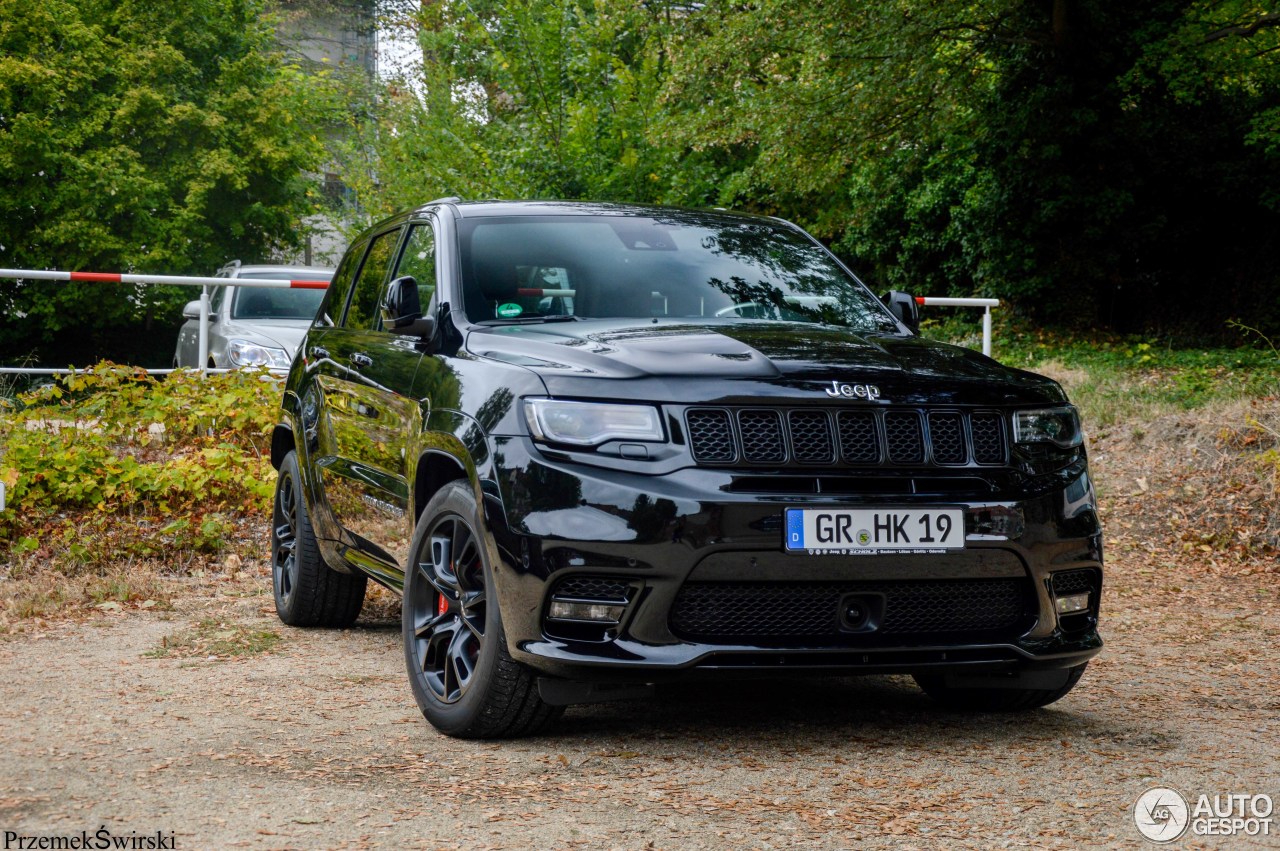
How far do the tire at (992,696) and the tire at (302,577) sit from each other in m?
2.63

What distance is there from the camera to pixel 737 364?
4.48 meters

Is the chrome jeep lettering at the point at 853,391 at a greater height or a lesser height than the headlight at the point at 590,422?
greater

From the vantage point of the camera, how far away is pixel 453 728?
4652 mm

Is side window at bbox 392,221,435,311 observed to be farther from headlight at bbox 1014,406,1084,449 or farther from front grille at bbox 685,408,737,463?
headlight at bbox 1014,406,1084,449

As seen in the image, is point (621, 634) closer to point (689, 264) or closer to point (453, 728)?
point (453, 728)

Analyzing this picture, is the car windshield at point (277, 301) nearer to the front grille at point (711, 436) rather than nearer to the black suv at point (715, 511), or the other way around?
the black suv at point (715, 511)

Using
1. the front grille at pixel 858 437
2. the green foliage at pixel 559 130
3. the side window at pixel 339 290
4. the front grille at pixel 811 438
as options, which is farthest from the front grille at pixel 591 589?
the green foliage at pixel 559 130

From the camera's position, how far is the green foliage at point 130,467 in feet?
27.9

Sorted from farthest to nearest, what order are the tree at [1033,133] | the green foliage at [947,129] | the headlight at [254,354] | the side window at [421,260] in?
the tree at [1033,133] → the green foliage at [947,129] → the headlight at [254,354] → the side window at [421,260]

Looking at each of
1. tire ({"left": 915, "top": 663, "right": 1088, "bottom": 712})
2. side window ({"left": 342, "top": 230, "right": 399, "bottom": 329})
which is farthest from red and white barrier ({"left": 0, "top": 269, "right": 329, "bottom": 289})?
tire ({"left": 915, "top": 663, "right": 1088, "bottom": 712})

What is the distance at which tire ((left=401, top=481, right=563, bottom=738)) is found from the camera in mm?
4492

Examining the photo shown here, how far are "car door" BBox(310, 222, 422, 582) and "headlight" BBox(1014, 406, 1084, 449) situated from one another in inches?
78.9

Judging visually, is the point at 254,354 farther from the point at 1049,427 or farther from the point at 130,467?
the point at 1049,427

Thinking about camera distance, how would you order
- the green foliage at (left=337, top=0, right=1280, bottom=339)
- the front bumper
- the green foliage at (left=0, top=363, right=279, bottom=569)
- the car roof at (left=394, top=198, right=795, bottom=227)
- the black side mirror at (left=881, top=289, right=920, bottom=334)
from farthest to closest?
the green foliage at (left=337, top=0, right=1280, bottom=339) → the green foliage at (left=0, top=363, right=279, bottom=569) → the black side mirror at (left=881, top=289, right=920, bottom=334) → the car roof at (left=394, top=198, right=795, bottom=227) → the front bumper
